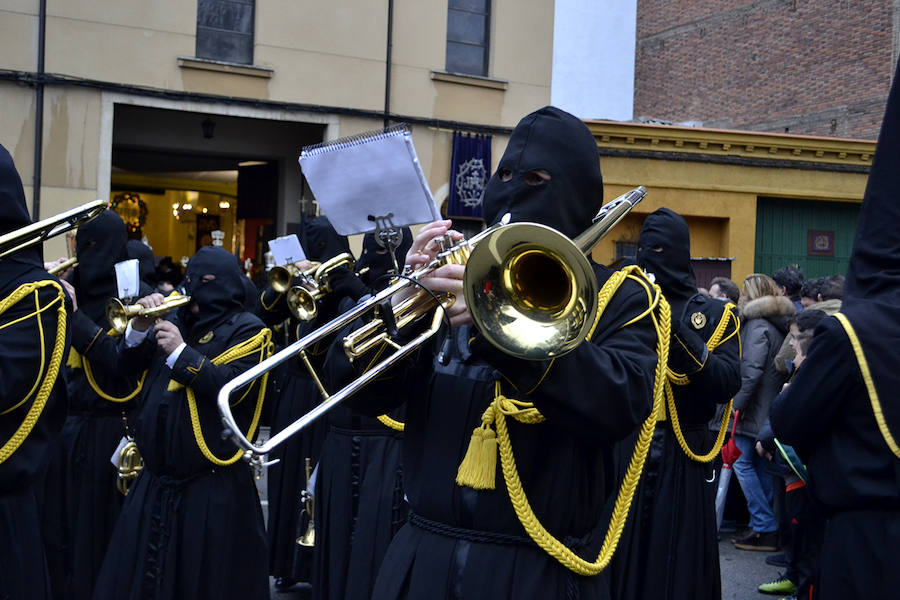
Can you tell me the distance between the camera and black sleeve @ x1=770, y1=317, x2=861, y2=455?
10.1 feet

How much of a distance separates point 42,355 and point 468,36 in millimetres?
13284

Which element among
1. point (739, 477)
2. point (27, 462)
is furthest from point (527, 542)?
point (739, 477)

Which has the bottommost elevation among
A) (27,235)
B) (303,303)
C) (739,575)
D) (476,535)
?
(739,575)

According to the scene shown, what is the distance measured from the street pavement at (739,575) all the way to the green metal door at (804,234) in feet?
34.1

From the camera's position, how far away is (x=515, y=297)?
2.57 meters

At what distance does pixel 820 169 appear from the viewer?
18.2m

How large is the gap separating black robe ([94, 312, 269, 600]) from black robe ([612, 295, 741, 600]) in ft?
6.66

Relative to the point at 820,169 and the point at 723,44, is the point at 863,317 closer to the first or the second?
the point at 820,169

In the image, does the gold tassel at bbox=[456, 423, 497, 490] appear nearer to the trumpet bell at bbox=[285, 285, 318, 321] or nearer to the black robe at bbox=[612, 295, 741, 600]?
the black robe at bbox=[612, 295, 741, 600]

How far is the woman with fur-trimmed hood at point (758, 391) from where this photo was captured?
8.50 metres

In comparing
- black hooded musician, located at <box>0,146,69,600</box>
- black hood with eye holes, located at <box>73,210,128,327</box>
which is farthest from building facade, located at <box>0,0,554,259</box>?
black hooded musician, located at <box>0,146,69,600</box>

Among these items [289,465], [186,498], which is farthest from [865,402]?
[289,465]

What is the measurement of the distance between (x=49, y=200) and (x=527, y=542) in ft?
40.9

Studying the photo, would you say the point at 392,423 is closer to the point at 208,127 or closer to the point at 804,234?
the point at 208,127
